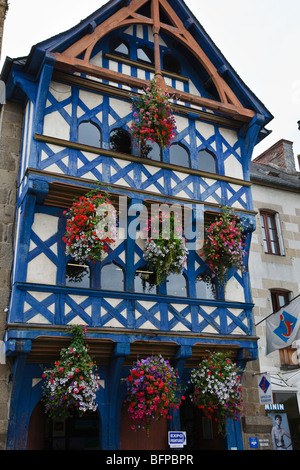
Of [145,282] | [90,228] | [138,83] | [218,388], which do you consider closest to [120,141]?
[138,83]

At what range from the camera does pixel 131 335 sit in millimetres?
10617

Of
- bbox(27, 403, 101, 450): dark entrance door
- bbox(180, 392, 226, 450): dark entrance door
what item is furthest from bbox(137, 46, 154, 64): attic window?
bbox(27, 403, 101, 450): dark entrance door

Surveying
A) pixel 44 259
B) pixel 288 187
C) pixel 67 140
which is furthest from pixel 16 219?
pixel 288 187

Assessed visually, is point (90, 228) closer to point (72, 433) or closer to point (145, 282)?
point (145, 282)

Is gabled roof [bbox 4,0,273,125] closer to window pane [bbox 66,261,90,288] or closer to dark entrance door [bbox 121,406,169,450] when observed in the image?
window pane [bbox 66,261,90,288]

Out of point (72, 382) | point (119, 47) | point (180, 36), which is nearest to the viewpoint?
point (72, 382)

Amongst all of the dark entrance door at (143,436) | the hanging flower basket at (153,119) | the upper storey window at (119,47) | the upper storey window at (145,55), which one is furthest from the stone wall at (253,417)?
the upper storey window at (119,47)

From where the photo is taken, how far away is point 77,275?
1095cm

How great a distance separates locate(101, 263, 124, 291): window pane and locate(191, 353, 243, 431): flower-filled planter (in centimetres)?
250

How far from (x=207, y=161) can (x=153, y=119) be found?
225cm
